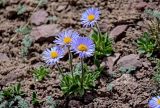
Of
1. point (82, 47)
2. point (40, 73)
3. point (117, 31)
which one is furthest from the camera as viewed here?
point (117, 31)

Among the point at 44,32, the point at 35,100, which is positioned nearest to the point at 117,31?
the point at 44,32

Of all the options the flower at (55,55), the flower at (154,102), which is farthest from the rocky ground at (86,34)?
the flower at (55,55)

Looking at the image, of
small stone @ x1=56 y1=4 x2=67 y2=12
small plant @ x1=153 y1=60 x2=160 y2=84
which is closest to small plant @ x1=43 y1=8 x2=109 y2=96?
small plant @ x1=153 y1=60 x2=160 y2=84

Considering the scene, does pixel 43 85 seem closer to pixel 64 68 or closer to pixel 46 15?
pixel 64 68

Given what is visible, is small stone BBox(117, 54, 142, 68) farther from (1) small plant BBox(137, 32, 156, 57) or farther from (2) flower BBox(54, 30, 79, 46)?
(2) flower BBox(54, 30, 79, 46)

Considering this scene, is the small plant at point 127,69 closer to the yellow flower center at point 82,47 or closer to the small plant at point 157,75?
the small plant at point 157,75

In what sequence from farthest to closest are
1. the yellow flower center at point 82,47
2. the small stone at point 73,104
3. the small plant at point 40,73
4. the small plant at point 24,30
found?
the small plant at point 24,30 → the small plant at point 40,73 → the small stone at point 73,104 → the yellow flower center at point 82,47

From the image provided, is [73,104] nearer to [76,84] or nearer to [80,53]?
[76,84]
